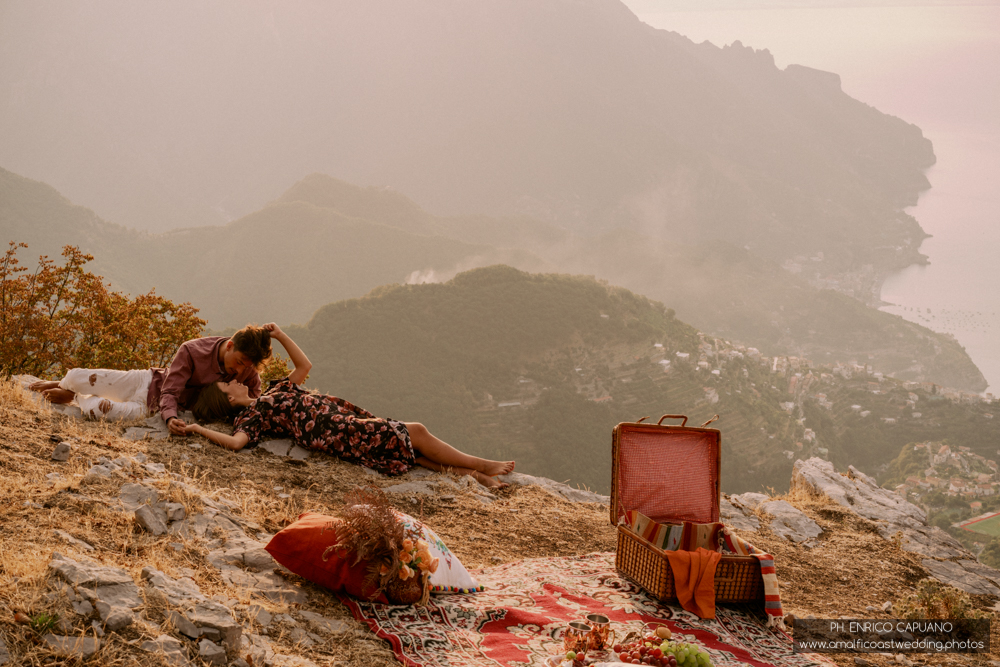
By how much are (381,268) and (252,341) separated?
3778 inches

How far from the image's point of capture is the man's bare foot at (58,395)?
5.64 m

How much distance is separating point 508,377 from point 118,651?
173 feet

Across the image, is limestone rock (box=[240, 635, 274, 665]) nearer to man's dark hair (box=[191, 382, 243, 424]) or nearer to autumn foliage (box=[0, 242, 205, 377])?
man's dark hair (box=[191, 382, 243, 424])

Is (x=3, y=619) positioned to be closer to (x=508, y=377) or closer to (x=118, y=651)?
(x=118, y=651)

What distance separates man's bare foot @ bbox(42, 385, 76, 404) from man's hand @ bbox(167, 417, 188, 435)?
44.7 inches

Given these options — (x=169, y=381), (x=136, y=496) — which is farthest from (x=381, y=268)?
(x=136, y=496)

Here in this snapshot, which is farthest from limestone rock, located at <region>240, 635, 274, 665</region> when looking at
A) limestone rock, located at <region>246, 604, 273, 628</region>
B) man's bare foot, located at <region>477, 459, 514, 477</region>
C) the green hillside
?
the green hillside

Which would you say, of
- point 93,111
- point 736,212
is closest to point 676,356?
point 736,212

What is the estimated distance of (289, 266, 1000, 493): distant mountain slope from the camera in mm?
48969

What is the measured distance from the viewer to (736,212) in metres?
177

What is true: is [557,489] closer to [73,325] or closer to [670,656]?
[670,656]

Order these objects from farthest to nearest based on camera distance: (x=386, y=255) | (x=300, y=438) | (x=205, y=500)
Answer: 1. (x=386, y=255)
2. (x=300, y=438)
3. (x=205, y=500)

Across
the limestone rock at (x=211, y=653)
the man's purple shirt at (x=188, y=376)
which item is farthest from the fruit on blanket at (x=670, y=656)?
the man's purple shirt at (x=188, y=376)

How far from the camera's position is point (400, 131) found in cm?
18738
